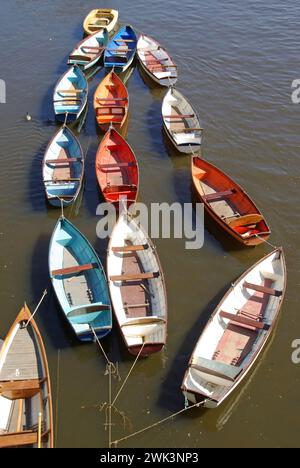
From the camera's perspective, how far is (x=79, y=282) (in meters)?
20.7

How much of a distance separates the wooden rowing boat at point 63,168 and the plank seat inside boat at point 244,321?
10.5m

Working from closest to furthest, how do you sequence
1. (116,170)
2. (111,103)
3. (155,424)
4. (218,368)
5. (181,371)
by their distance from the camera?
(155,424) → (218,368) → (181,371) → (116,170) → (111,103)

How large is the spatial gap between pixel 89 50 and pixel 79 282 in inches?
993

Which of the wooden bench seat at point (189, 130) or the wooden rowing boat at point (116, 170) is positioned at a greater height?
the wooden bench seat at point (189, 130)

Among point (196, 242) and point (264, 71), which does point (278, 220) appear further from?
point (264, 71)

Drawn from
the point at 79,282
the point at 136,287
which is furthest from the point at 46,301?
the point at 136,287

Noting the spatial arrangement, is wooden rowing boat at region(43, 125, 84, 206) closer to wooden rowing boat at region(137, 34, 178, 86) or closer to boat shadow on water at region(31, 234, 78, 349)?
boat shadow on water at region(31, 234, 78, 349)

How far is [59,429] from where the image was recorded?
16391 millimetres

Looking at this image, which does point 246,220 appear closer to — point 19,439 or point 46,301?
point 46,301

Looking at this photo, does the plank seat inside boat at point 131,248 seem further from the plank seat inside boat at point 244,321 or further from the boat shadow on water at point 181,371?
the plank seat inside boat at point 244,321

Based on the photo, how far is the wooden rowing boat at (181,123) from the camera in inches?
1107

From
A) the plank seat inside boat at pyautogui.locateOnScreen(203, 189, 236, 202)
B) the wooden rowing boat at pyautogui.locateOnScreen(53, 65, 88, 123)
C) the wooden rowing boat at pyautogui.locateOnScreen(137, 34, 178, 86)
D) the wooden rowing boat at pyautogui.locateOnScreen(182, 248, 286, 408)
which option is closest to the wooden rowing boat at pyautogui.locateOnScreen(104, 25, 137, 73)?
the wooden rowing boat at pyautogui.locateOnScreen(137, 34, 178, 86)

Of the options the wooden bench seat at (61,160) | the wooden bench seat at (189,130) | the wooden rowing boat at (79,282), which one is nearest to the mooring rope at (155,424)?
the wooden rowing boat at (79,282)

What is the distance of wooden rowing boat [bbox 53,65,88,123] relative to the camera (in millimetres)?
30781
